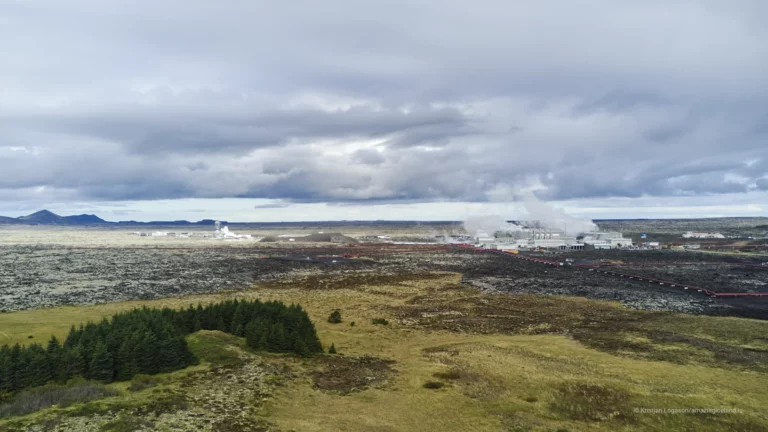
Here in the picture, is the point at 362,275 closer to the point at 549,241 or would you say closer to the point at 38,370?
the point at 38,370

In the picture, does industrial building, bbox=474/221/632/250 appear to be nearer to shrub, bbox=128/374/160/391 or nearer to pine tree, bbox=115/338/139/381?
pine tree, bbox=115/338/139/381

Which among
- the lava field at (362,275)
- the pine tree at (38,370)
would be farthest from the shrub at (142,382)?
the lava field at (362,275)

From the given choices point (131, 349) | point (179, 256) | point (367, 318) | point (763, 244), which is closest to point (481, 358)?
point (367, 318)

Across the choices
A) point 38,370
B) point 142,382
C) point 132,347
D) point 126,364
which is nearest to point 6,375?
point 38,370

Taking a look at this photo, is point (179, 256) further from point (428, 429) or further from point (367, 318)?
point (428, 429)

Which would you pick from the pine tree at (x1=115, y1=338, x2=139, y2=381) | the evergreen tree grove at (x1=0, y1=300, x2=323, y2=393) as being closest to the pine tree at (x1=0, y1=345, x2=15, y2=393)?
the evergreen tree grove at (x1=0, y1=300, x2=323, y2=393)

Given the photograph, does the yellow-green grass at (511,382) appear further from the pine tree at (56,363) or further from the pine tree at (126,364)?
Result: the pine tree at (56,363)
